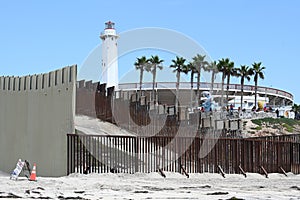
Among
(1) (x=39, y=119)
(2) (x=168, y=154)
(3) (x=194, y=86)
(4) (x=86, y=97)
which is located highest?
(3) (x=194, y=86)

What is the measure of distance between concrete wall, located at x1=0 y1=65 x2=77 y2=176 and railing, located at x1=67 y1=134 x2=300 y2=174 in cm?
74

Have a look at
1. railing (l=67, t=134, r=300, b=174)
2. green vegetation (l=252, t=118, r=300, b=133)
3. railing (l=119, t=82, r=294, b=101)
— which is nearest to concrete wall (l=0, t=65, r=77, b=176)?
railing (l=67, t=134, r=300, b=174)

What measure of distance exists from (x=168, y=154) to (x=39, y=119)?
5486mm

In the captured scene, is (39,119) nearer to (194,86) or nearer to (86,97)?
(86,97)

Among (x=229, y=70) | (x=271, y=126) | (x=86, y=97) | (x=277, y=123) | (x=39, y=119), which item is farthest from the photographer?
(x=229, y=70)

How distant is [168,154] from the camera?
875 inches

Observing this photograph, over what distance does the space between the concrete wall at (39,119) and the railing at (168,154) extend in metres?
0.74

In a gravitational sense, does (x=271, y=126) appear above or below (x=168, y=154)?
above

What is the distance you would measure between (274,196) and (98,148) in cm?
761

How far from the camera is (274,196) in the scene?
15633 mm

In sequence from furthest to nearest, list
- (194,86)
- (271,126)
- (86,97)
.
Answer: (194,86), (271,126), (86,97)

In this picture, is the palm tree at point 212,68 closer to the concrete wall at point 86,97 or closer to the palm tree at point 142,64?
the palm tree at point 142,64

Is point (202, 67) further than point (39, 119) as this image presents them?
Yes

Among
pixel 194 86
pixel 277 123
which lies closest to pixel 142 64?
pixel 194 86
